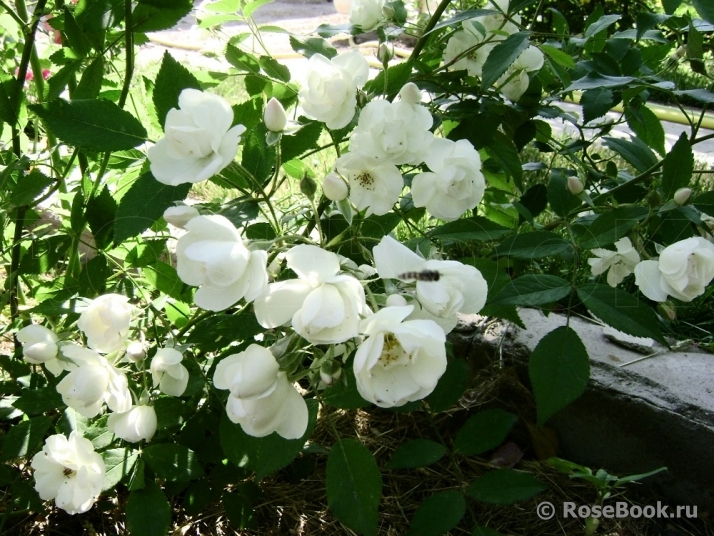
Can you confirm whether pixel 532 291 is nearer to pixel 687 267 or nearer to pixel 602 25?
pixel 687 267

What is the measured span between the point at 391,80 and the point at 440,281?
0.35m

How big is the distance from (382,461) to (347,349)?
2.59 ft

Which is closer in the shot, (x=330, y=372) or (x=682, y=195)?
(x=330, y=372)

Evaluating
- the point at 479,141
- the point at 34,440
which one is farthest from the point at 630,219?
the point at 34,440

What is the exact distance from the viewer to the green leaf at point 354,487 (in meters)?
0.73

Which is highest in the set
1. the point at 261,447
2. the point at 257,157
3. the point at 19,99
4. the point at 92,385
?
the point at 257,157

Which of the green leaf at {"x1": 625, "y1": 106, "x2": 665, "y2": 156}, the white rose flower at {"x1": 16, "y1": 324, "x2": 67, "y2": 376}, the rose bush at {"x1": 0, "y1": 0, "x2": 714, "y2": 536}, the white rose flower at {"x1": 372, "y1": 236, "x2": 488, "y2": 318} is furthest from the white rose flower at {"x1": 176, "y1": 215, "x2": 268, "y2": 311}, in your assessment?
the green leaf at {"x1": 625, "y1": 106, "x2": 665, "y2": 156}

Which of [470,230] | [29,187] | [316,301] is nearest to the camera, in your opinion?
[316,301]

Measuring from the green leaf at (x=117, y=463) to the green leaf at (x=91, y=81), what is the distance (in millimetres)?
474

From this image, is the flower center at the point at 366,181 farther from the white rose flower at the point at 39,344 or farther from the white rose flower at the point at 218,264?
the white rose flower at the point at 39,344

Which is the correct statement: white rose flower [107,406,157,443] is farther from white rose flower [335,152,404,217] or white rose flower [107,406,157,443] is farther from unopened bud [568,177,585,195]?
unopened bud [568,177,585,195]

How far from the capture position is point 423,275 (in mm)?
517

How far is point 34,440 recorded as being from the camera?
2.82 feet

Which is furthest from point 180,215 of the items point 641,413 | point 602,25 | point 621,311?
point 641,413
